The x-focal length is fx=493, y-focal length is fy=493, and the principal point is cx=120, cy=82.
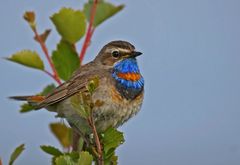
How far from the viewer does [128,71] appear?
3.81m

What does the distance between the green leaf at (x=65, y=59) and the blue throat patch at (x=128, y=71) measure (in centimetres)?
92

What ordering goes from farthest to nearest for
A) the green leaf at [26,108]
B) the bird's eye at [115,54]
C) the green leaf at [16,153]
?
1. the bird's eye at [115,54]
2. the green leaf at [26,108]
3. the green leaf at [16,153]

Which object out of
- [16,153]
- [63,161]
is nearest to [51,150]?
[16,153]

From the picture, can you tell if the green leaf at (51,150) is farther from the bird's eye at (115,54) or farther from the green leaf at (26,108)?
the bird's eye at (115,54)

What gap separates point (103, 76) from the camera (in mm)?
3777

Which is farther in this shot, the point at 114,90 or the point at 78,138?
the point at 114,90

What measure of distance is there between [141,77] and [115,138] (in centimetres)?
151

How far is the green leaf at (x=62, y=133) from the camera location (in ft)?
9.80

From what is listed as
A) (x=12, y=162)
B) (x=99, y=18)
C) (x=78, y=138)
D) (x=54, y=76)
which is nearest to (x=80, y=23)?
(x=99, y=18)

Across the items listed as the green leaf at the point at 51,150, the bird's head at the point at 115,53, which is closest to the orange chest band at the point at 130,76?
the bird's head at the point at 115,53

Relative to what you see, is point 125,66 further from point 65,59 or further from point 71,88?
point 65,59

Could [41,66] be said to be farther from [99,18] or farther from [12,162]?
[12,162]

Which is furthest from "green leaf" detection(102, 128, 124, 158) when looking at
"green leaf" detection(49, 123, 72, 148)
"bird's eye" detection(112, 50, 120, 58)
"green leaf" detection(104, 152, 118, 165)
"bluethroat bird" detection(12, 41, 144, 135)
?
"bird's eye" detection(112, 50, 120, 58)

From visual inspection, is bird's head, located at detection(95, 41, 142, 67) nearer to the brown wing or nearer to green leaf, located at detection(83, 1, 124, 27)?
the brown wing
